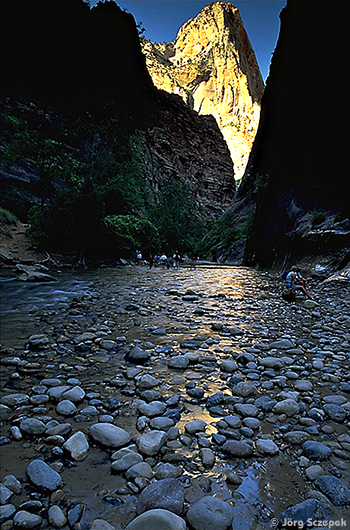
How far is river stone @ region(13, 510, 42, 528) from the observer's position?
1.10 meters

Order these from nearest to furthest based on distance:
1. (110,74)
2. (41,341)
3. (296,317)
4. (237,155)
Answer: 1. (41,341)
2. (296,317)
3. (110,74)
4. (237,155)

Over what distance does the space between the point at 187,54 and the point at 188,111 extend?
298 ft

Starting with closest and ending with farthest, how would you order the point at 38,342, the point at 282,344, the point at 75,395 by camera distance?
the point at 75,395
the point at 38,342
the point at 282,344

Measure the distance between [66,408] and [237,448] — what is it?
1.25 meters

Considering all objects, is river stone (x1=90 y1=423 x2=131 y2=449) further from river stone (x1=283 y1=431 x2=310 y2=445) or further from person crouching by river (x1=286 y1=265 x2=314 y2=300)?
person crouching by river (x1=286 y1=265 x2=314 y2=300)

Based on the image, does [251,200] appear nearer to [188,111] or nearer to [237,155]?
[188,111]

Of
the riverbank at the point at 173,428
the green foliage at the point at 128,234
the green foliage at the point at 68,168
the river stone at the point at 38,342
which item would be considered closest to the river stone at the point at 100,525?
the riverbank at the point at 173,428

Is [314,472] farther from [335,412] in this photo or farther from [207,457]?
[335,412]

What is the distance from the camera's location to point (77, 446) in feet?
5.27

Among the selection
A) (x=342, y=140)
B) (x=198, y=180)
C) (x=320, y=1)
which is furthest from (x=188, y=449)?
(x=198, y=180)

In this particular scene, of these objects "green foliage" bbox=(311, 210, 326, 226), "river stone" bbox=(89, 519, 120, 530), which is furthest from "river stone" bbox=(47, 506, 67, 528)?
"green foliage" bbox=(311, 210, 326, 226)

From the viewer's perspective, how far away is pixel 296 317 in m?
5.41

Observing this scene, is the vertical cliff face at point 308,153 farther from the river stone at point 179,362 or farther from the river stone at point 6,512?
the river stone at point 6,512

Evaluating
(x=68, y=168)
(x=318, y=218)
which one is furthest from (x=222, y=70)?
(x=318, y=218)
